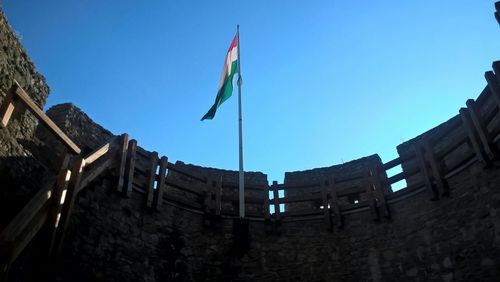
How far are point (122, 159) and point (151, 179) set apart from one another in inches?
38.6

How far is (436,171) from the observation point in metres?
9.43

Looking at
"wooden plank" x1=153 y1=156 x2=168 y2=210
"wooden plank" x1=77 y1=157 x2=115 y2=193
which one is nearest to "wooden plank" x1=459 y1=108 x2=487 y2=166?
"wooden plank" x1=153 y1=156 x2=168 y2=210

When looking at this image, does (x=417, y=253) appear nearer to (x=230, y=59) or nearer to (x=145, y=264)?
(x=145, y=264)

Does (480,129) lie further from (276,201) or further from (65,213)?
(65,213)

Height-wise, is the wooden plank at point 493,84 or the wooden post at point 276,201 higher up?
the wooden plank at point 493,84

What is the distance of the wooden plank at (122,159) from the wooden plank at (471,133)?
22.6ft

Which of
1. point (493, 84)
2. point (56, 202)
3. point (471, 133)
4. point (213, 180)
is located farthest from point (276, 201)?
point (56, 202)

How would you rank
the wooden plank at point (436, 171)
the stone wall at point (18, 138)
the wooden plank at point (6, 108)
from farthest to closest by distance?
the wooden plank at point (436, 171), the stone wall at point (18, 138), the wooden plank at point (6, 108)

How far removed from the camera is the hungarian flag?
13703 millimetres

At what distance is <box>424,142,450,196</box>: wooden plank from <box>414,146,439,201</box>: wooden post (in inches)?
4.7

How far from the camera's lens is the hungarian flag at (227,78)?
13.7 m

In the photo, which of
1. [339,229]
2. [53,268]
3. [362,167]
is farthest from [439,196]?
[53,268]

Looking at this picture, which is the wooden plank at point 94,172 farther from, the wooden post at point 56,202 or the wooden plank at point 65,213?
the wooden post at point 56,202

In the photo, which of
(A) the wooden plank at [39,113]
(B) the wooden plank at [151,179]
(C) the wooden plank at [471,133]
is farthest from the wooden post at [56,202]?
(C) the wooden plank at [471,133]
